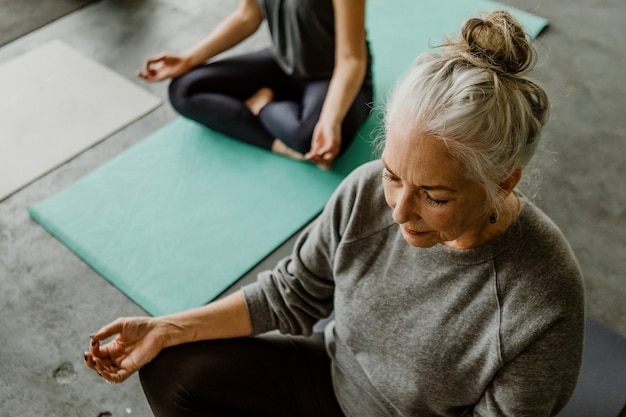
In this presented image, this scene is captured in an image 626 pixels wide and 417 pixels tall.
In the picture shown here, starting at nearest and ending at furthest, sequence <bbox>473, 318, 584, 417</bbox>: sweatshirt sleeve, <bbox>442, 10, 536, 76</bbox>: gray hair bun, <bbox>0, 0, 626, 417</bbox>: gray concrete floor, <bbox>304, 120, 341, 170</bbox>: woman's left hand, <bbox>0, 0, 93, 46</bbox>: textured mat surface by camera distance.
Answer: <bbox>442, 10, 536, 76</bbox>: gray hair bun → <bbox>473, 318, 584, 417</bbox>: sweatshirt sleeve → <bbox>0, 0, 626, 417</bbox>: gray concrete floor → <bbox>304, 120, 341, 170</bbox>: woman's left hand → <bbox>0, 0, 93, 46</bbox>: textured mat surface

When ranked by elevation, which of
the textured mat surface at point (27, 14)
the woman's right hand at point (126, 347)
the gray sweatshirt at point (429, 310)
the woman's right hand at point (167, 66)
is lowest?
the textured mat surface at point (27, 14)

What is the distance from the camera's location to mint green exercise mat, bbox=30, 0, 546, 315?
220cm

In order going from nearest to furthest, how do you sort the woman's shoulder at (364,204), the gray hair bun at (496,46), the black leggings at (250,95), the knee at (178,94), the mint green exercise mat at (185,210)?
the gray hair bun at (496,46), the woman's shoulder at (364,204), the mint green exercise mat at (185,210), the black leggings at (250,95), the knee at (178,94)

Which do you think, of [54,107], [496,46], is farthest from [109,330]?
Result: [54,107]

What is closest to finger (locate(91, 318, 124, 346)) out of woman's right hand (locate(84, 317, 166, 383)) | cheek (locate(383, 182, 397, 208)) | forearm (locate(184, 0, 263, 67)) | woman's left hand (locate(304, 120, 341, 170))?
woman's right hand (locate(84, 317, 166, 383))

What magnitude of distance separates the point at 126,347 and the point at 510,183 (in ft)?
2.79

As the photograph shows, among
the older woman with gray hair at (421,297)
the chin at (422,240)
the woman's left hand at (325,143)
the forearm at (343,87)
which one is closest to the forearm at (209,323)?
the older woman with gray hair at (421,297)

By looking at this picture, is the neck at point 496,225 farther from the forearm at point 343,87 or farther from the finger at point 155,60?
the finger at point 155,60

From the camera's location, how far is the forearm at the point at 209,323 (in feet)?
4.65

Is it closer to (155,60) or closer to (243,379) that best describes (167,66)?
(155,60)

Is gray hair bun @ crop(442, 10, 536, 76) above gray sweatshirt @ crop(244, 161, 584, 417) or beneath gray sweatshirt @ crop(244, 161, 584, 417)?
above

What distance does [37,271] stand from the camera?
7.37ft

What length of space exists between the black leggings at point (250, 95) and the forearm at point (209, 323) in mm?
1099

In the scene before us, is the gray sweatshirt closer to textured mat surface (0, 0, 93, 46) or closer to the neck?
the neck
